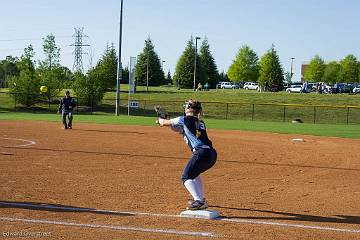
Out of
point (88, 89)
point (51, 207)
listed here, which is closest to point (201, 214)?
point (51, 207)

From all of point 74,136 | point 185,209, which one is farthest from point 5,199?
point 74,136

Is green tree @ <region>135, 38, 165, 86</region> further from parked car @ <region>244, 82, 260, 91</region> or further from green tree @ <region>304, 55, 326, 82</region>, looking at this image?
green tree @ <region>304, 55, 326, 82</region>

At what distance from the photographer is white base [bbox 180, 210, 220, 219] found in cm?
788

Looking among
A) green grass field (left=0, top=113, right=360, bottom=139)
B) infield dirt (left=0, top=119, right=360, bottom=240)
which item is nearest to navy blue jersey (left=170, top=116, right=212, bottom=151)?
infield dirt (left=0, top=119, right=360, bottom=240)

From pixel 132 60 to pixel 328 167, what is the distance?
29.4 meters

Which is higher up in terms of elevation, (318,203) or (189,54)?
(189,54)

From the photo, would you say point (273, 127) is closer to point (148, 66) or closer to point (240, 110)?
point (240, 110)

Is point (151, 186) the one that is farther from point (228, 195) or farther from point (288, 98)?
point (288, 98)

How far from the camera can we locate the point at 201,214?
7922mm

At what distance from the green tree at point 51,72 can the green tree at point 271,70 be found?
43.6 m

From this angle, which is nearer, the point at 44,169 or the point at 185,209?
the point at 185,209

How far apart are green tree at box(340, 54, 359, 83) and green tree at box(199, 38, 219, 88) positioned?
2552 cm

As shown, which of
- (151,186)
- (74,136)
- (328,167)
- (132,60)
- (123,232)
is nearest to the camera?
(123,232)

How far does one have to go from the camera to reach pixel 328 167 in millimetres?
14648
